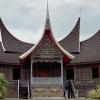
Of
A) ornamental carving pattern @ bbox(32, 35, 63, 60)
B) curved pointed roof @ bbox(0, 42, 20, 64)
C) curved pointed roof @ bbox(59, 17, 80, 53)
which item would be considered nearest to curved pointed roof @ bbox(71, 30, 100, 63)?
curved pointed roof @ bbox(59, 17, 80, 53)

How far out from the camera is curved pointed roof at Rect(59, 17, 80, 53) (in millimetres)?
38969

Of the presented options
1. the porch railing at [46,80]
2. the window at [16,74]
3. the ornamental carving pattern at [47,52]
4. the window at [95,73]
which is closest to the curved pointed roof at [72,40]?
the window at [95,73]

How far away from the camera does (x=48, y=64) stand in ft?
120

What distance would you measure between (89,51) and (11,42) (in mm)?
7209

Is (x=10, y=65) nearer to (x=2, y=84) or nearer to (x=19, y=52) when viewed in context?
(x=19, y=52)

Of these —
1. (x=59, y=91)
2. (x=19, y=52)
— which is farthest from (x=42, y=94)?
(x=19, y=52)

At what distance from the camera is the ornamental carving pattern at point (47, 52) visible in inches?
1337

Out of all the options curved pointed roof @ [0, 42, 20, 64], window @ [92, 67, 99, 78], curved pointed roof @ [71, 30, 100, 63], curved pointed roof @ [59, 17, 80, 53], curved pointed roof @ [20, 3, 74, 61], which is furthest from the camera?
curved pointed roof @ [59, 17, 80, 53]

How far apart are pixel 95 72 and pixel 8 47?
26.5 feet

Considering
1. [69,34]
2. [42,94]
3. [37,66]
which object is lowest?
[42,94]

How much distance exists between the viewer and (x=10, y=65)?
36406 mm

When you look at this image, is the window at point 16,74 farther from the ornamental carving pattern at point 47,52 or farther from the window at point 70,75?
the window at point 70,75

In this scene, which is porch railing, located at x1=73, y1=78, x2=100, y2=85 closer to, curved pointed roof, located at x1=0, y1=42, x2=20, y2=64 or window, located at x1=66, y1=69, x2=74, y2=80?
window, located at x1=66, y1=69, x2=74, y2=80

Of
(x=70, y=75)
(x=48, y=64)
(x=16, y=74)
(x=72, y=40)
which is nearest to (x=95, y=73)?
(x=70, y=75)
